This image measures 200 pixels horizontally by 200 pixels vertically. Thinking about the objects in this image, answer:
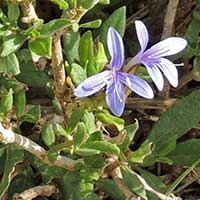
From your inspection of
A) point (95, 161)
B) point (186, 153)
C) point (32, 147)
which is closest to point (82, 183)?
point (95, 161)

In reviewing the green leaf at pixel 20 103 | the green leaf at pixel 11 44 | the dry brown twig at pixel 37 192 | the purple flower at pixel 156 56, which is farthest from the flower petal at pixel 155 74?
the dry brown twig at pixel 37 192

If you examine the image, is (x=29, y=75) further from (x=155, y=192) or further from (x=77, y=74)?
(x=155, y=192)

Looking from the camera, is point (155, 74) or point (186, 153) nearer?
point (155, 74)

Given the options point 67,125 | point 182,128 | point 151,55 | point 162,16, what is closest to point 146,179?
point 182,128

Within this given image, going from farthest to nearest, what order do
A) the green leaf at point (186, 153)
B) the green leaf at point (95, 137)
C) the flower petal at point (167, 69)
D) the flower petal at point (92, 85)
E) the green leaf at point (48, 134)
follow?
the green leaf at point (186, 153) < the green leaf at point (48, 134) < the green leaf at point (95, 137) < the flower petal at point (167, 69) < the flower petal at point (92, 85)

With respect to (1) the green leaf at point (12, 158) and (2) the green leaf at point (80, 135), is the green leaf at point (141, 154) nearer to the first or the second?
(2) the green leaf at point (80, 135)
